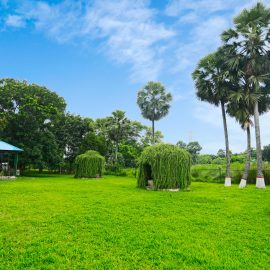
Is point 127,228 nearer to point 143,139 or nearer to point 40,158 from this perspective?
point 40,158

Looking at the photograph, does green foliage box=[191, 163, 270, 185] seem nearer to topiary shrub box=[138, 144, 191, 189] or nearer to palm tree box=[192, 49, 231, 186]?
palm tree box=[192, 49, 231, 186]

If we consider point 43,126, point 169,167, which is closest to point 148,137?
point 43,126

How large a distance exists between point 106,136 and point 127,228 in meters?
35.9

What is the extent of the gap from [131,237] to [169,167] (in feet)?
31.3

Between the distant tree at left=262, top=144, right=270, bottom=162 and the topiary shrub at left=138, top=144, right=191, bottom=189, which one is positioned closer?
the topiary shrub at left=138, top=144, right=191, bottom=189

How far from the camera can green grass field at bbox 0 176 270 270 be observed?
455 cm

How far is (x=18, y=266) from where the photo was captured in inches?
167

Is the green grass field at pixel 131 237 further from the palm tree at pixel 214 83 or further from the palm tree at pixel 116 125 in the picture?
the palm tree at pixel 116 125

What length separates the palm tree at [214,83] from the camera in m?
19.9

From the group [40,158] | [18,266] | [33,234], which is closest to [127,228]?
[33,234]

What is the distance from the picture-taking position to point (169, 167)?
1513 cm

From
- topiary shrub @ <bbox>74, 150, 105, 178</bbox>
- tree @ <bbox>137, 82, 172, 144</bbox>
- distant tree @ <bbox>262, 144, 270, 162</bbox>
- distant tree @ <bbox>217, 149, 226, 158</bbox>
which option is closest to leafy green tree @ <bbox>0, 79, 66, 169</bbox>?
topiary shrub @ <bbox>74, 150, 105, 178</bbox>

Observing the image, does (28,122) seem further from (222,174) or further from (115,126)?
(222,174)

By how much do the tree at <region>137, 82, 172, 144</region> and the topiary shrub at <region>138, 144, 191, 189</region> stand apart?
Result: 67.7ft
